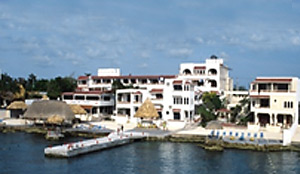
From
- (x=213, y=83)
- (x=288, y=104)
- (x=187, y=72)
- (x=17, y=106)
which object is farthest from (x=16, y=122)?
(x=288, y=104)

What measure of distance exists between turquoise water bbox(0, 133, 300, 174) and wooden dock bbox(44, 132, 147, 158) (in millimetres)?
753

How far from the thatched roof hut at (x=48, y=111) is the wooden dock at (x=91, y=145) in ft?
28.6

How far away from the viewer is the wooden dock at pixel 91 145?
33.4 meters

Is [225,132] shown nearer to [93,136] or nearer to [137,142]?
[137,142]

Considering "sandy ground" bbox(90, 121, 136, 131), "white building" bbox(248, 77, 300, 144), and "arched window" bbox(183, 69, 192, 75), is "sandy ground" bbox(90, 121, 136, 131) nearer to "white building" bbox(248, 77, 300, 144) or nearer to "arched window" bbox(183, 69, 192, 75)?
"white building" bbox(248, 77, 300, 144)

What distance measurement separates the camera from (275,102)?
47875 millimetres

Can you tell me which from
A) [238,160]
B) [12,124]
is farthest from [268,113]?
[12,124]

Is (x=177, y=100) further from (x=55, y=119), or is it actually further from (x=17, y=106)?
(x=17, y=106)

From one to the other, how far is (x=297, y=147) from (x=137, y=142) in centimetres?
1719

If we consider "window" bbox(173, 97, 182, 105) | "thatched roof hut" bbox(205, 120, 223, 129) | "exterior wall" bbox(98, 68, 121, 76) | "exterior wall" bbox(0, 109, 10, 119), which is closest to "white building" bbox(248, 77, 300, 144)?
"thatched roof hut" bbox(205, 120, 223, 129)

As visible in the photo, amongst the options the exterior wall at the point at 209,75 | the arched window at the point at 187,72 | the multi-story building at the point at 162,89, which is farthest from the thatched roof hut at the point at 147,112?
the arched window at the point at 187,72

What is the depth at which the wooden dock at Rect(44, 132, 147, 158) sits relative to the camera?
3344 centimetres

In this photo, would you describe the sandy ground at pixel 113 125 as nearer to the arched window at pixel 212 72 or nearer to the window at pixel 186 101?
the window at pixel 186 101

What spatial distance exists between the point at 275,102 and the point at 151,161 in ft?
74.5
